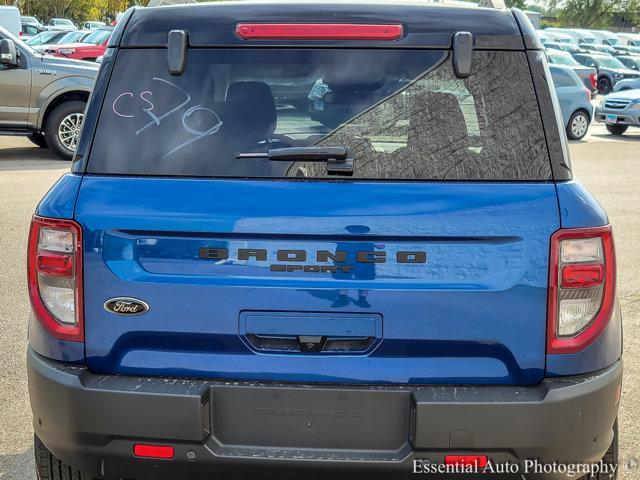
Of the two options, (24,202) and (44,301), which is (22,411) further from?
(24,202)

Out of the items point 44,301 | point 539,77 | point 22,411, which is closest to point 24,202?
point 22,411

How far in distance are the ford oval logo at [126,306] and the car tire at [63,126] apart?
11.3m

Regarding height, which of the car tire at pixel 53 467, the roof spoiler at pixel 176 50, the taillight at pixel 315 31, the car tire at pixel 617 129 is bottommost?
the car tire at pixel 617 129

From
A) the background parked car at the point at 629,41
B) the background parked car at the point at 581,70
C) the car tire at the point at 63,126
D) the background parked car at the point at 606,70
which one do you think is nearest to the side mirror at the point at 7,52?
the car tire at the point at 63,126

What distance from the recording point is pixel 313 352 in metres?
2.73

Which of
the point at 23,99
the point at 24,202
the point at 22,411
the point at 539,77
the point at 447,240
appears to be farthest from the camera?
the point at 23,99

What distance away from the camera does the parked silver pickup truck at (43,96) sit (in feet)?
44.1

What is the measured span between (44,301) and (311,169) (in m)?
0.96

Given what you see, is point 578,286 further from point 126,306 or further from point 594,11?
point 594,11

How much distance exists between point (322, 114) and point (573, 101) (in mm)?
16802

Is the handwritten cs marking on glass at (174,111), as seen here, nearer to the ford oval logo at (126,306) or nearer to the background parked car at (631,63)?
the ford oval logo at (126,306)

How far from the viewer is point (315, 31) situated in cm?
292

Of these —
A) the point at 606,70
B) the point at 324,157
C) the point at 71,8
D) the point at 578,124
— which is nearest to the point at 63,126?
the point at 578,124

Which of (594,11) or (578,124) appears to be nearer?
(578,124)
